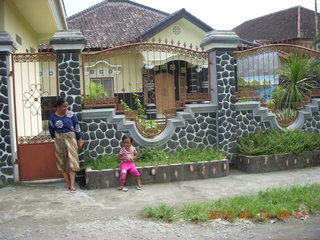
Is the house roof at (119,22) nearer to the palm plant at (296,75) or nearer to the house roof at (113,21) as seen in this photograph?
the house roof at (113,21)

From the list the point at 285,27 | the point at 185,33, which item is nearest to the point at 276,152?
the point at 185,33

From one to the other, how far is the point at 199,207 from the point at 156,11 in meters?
19.0

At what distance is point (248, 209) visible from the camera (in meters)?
5.05

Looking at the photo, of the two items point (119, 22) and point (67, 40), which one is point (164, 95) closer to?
point (67, 40)

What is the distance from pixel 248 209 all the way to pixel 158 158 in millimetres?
2552

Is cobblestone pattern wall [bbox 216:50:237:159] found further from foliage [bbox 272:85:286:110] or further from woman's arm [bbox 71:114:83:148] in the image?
woman's arm [bbox 71:114:83:148]

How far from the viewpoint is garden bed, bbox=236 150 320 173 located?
25.0 ft

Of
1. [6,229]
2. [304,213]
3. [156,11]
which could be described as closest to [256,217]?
[304,213]

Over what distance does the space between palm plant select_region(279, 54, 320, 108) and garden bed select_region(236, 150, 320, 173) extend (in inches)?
54.6

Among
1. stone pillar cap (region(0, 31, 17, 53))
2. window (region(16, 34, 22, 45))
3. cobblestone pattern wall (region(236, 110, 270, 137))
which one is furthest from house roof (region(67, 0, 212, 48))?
stone pillar cap (region(0, 31, 17, 53))

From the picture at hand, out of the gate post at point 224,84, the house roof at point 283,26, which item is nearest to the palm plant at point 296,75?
the gate post at point 224,84

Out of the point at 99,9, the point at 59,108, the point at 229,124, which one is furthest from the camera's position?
the point at 99,9

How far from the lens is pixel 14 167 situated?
6.87 metres

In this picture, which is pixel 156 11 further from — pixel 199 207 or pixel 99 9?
pixel 199 207
